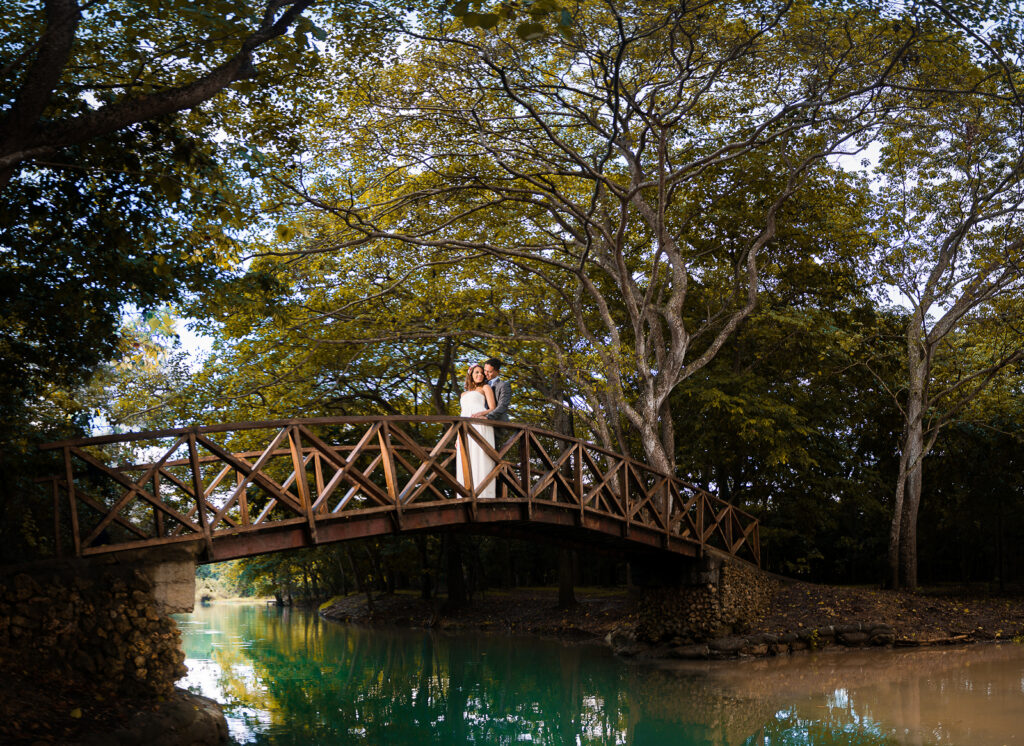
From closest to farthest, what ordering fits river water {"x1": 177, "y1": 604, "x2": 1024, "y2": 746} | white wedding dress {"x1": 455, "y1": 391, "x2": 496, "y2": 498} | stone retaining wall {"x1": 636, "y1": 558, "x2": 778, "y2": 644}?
river water {"x1": 177, "y1": 604, "x2": 1024, "y2": 746} < white wedding dress {"x1": 455, "y1": 391, "x2": 496, "y2": 498} < stone retaining wall {"x1": 636, "y1": 558, "x2": 778, "y2": 644}

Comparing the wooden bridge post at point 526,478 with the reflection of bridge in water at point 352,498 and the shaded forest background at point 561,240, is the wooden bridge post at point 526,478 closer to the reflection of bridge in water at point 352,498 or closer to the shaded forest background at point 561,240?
the reflection of bridge in water at point 352,498

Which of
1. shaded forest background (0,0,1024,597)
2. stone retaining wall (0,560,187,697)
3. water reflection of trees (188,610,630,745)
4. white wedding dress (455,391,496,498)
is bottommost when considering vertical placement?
water reflection of trees (188,610,630,745)

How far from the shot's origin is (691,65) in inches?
540

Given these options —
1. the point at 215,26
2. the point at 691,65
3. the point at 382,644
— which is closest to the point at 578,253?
the point at 691,65

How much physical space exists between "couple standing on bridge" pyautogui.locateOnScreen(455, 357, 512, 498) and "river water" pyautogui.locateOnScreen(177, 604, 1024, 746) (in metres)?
2.87

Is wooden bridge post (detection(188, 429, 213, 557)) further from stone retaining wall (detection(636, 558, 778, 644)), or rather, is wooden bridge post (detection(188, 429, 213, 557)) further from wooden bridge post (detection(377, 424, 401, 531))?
stone retaining wall (detection(636, 558, 778, 644))

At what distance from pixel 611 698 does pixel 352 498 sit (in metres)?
4.41

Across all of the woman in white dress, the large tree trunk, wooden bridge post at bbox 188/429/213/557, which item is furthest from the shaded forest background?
the woman in white dress

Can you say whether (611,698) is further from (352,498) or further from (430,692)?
(352,498)

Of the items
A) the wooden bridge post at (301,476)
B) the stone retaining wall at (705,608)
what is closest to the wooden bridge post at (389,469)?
the wooden bridge post at (301,476)

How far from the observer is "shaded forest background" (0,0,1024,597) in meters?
8.48

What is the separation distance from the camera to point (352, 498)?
1221 centimetres

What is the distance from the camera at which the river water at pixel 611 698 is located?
887 centimetres

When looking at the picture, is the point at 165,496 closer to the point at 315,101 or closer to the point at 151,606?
the point at 315,101
